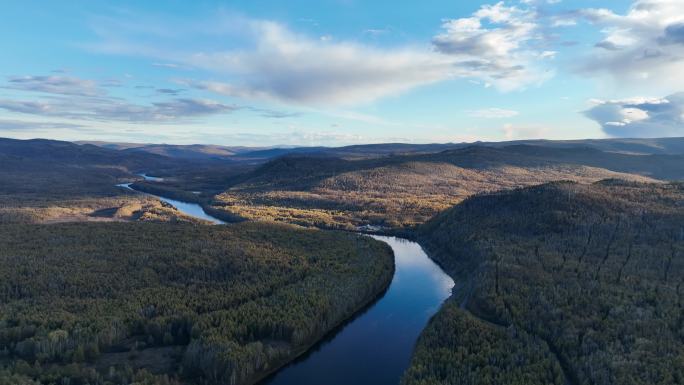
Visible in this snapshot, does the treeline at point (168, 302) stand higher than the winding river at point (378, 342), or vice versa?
the treeline at point (168, 302)

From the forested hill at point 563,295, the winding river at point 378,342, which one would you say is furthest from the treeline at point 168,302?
the forested hill at point 563,295

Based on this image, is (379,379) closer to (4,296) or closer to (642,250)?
(4,296)

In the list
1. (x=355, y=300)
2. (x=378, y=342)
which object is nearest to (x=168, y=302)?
(x=355, y=300)

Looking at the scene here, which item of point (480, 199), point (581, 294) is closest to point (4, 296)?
point (581, 294)

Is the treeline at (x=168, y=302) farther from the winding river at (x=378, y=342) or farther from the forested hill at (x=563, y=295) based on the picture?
the forested hill at (x=563, y=295)

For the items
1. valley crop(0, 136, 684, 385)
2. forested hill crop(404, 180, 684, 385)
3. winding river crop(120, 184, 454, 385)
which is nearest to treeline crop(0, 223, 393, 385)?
valley crop(0, 136, 684, 385)

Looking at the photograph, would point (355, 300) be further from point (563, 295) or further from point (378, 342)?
Answer: point (563, 295)
